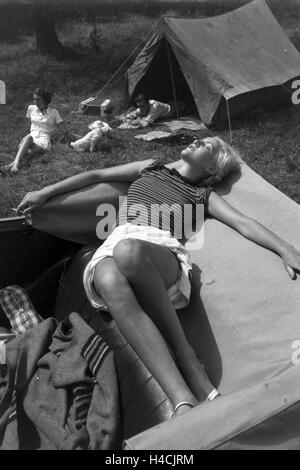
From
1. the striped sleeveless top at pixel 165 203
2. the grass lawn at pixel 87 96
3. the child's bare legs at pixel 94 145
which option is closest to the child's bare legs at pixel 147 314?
the striped sleeveless top at pixel 165 203

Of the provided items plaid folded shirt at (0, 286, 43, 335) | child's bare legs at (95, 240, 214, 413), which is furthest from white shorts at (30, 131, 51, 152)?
child's bare legs at (95, 240, 214, 413)

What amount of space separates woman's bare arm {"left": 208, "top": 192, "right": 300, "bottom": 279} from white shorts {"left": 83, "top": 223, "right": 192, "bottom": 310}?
0.26 meters

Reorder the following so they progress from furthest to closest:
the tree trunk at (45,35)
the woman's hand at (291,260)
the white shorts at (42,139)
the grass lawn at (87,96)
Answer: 1. the tree trunk at (45,35)
2. the white shorts at (42,139)
3. the grass lawn at (87,96)
4. the woman's hand at (291,260)

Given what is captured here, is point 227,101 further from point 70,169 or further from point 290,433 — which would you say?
point 290,433

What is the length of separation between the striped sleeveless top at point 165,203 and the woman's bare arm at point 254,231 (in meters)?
0.07

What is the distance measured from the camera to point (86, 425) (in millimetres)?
1987

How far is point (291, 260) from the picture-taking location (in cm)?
245

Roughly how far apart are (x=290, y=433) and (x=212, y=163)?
1.57 metres

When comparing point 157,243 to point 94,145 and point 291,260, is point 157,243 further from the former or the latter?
point 94,145

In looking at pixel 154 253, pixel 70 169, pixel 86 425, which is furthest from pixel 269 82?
pixel 86 425

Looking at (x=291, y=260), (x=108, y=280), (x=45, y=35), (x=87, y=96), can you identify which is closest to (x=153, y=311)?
(x=108, y=280)

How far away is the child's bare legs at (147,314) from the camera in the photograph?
215 centimetres

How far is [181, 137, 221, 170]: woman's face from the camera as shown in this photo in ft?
9.73

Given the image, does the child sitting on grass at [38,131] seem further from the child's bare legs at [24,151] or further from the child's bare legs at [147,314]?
the child's bare legs at [147,314]
